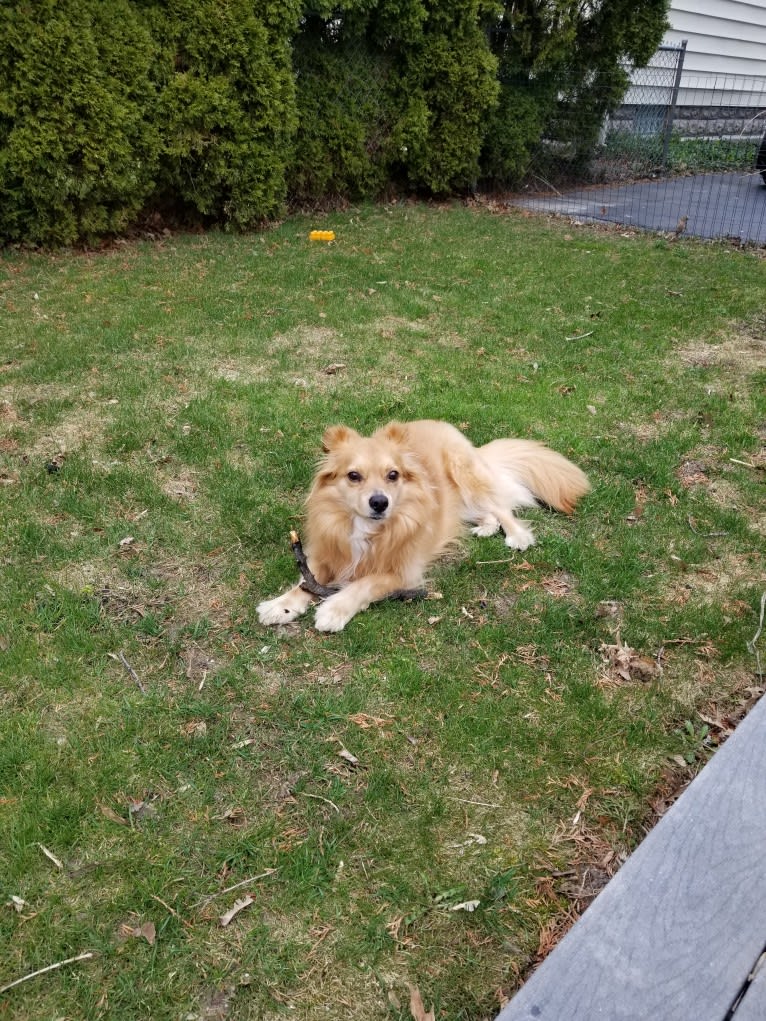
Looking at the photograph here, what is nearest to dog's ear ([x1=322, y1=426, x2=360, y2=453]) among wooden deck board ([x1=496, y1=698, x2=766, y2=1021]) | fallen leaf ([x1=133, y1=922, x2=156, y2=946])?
fallen leaf ([x1=133, y1=922, x2=156, y2=946])

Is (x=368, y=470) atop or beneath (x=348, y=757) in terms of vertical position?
atop

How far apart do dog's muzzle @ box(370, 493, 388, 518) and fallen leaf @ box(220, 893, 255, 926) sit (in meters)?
1.46

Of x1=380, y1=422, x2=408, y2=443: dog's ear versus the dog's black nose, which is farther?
x1=380, y1=422, x2=408, y2=443: dog's ear

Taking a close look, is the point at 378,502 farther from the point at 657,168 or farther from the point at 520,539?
the point at 657,168

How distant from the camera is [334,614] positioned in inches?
114

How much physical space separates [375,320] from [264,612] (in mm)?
3834

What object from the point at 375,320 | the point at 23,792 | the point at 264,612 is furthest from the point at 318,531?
the point at 375,320

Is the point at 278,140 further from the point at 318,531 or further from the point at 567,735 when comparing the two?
the point at 567,735

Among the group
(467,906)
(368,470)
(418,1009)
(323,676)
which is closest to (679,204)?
(368,470)

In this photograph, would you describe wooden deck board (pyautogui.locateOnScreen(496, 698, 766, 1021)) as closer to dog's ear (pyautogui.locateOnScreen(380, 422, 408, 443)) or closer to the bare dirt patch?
dog's ear (pyautogui.locateOnScreen(380, 422, 408, 443))

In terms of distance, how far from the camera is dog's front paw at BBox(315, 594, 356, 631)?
2.87 m

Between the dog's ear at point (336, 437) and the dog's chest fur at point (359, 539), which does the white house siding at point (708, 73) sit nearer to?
the dog's ear at point (336, 437)

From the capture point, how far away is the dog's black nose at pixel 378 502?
2918mm

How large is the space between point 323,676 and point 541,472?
5.33 ft
